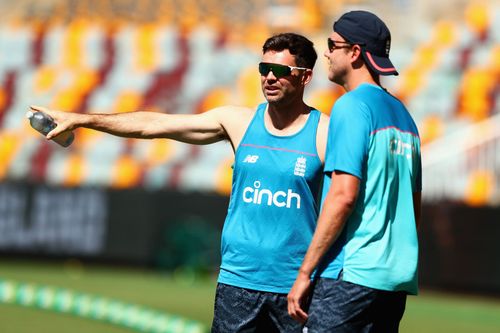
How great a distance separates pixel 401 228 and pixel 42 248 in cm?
1522

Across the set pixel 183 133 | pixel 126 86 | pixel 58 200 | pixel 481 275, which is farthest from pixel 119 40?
pixel 183 133

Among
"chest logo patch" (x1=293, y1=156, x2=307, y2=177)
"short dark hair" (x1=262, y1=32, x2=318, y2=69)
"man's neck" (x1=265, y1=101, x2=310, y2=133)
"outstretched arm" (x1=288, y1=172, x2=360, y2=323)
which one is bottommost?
"outstretched arm" (x1=288, y1=172, x2=360, y2=323)

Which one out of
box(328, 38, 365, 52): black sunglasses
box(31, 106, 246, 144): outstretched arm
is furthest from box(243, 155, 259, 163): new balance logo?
box(328, 38, 365, 52): black sunglasses

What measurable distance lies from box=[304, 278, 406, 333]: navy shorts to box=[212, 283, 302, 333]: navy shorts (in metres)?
0.65

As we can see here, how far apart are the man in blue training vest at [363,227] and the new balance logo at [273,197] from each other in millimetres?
599

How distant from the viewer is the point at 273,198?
6102mm

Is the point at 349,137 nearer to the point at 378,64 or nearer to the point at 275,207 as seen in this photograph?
the point at 378,64

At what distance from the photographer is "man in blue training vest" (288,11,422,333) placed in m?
5.33

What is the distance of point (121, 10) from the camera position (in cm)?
3125

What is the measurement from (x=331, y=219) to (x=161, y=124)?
5.01ft

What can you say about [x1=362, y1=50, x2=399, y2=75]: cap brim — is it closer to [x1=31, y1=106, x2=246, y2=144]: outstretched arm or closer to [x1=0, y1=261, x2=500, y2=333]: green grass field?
[x1=31, y1=106, x2=246, y2=144]: outstretched arm

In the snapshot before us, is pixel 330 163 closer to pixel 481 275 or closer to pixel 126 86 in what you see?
pixel 481 275

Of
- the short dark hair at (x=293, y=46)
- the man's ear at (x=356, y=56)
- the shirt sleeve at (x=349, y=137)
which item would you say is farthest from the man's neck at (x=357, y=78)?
the short dark hair at (x=293, y=46)

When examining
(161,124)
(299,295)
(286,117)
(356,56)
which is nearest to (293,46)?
(286,117)
